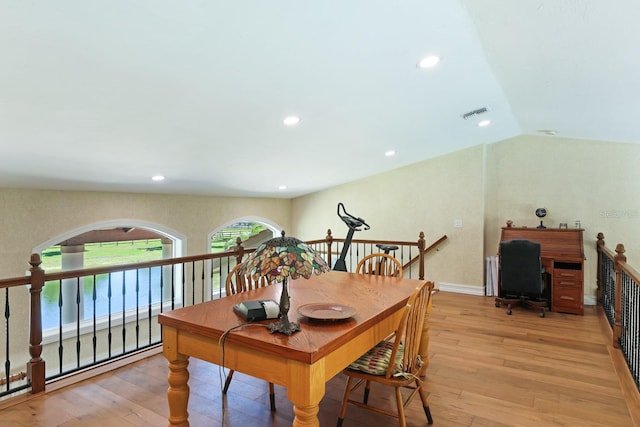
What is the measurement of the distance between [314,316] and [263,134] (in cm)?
233

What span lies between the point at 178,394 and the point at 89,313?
4.12 meters

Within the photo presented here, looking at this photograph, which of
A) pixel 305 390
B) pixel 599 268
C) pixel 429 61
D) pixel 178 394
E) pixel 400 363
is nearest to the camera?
pixel 305 390

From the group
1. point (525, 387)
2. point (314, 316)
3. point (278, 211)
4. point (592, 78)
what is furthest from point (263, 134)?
point (278, 211)

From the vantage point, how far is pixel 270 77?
8.48 feet

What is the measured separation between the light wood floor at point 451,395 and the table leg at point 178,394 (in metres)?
0.45

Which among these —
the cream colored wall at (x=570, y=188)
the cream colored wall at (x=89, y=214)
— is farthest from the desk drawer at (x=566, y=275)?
the cream colored wall at (x=89, y=214)

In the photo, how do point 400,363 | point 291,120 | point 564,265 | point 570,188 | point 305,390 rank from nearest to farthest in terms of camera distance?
point 305,390 → point 400,363 → point 291,120 → point 564,265 → point 570,188

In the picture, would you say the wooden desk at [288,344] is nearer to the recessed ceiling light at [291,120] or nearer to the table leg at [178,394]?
the table leg at [178,394]

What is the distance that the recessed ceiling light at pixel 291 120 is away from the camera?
3.36m

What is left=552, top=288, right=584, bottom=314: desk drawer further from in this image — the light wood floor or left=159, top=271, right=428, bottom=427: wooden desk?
left=159, top=271, right=428, bottom=427: wooden desk

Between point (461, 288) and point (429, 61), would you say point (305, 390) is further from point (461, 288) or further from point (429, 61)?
point (461, 288)

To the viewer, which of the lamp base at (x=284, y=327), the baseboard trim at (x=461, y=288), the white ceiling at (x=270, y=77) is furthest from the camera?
the baseboard trim at (x=461, y=288)

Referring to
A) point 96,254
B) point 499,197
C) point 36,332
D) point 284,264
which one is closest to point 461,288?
point 499,197

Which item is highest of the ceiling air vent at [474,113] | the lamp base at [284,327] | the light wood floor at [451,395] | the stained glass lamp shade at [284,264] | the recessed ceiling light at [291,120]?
the ceiling air vent at [474,113]
